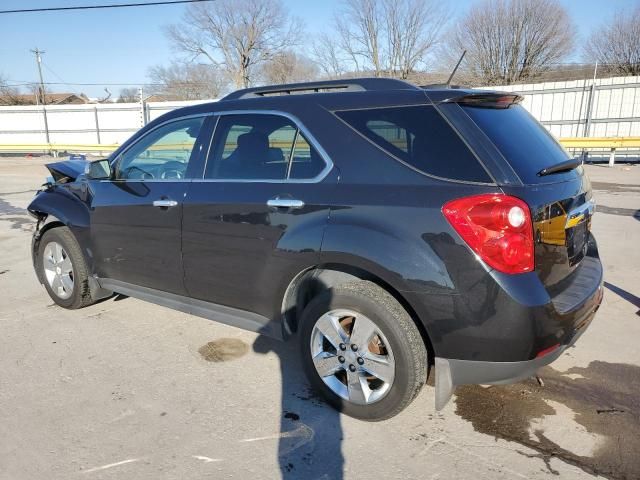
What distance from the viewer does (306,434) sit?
108 inches

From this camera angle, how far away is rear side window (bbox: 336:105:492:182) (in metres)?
2.47

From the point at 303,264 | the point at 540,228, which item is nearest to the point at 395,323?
the point at 303,264

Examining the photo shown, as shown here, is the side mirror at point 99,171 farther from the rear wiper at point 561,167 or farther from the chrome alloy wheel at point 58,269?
the rear wiper at point 561,167

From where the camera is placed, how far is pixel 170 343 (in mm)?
3924

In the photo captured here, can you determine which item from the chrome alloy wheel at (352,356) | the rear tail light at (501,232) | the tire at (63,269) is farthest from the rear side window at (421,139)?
the tire at (63,269)

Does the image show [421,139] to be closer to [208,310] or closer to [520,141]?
[520,141]

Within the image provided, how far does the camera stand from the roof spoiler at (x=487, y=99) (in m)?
2.63

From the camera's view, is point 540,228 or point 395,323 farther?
point 395,323

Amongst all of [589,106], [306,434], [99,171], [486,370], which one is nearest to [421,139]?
[486,370]

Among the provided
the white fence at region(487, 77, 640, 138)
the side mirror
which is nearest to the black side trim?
the side mirror

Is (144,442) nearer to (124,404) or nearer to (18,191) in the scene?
(124,404)

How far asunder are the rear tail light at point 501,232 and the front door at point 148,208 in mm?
2024

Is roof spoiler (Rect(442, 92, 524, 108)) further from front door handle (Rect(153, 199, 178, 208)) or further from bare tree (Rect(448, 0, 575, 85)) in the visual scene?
bare tree (Rect(448, 0, 575, 85))

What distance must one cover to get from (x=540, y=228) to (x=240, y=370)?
2164mm
